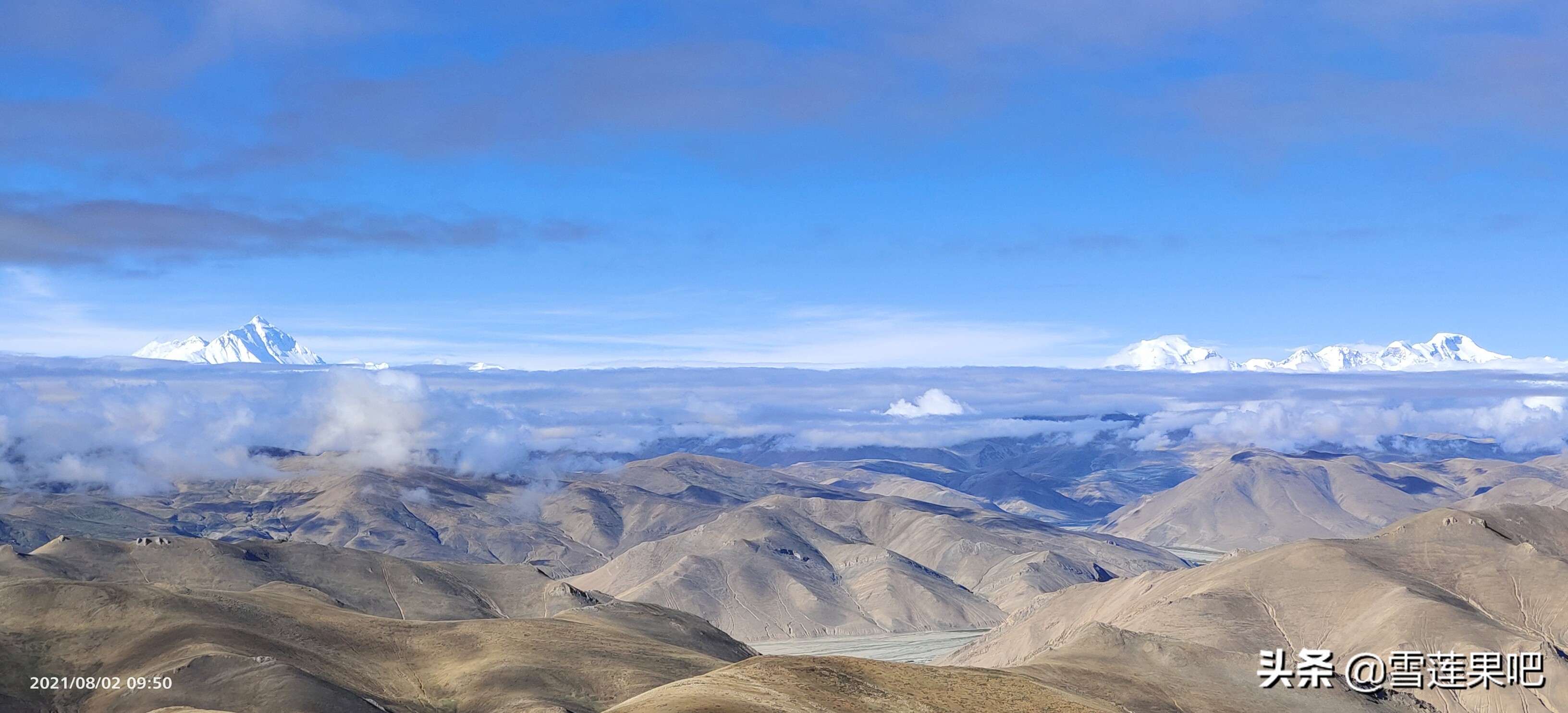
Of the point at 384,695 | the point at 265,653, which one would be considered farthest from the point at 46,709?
the point at 384,695

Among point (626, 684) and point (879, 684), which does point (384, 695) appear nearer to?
point (626, 684)

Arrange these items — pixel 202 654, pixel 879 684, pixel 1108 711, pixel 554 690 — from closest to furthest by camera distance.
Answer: pixel 879 684
pixel 1108 711
pixel 202 654
pixel 554 690

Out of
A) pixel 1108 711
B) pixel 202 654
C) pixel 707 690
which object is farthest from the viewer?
pixel 202 654

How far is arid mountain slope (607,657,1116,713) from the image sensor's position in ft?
368

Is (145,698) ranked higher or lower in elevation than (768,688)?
lower

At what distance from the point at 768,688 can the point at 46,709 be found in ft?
361

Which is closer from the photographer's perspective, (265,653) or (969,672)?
(969,672)

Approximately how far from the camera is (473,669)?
195 m

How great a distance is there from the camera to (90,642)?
19300 centimetres

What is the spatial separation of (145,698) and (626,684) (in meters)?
66.0

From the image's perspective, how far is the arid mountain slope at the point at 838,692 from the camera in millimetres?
112312

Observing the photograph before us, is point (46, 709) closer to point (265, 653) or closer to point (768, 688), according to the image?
point (265, 653)

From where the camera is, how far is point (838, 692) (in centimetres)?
12669

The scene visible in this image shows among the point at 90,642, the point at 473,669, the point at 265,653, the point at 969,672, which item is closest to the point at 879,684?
the point at 969,672
